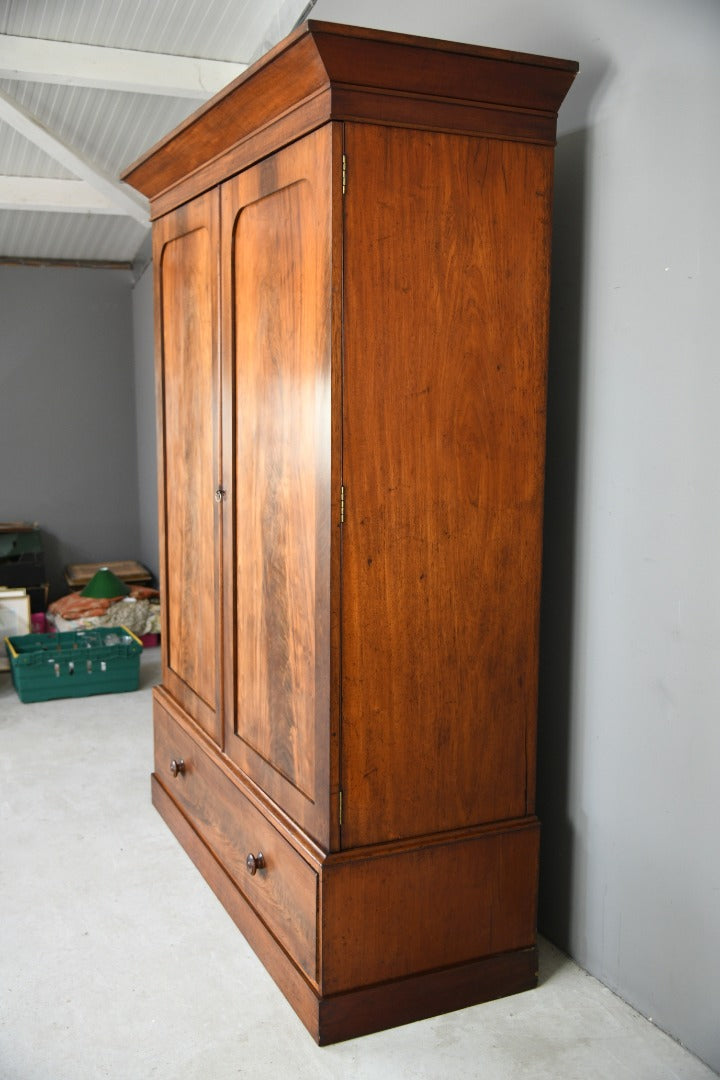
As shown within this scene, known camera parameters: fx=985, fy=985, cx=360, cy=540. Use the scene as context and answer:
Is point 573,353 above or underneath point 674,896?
above

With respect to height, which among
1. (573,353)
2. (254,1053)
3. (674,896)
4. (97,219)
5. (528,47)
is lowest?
(254,1053)

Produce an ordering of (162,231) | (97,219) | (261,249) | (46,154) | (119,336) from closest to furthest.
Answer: (261,249)
(162,231)
(46,154)
(97,219)
(119,336)

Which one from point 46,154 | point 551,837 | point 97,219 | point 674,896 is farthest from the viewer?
point 97,219

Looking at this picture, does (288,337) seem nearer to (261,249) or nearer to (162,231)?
(261,249)

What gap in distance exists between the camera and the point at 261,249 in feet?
8.04

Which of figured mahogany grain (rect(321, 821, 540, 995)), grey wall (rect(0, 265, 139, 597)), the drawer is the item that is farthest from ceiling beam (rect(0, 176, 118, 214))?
figured mahogany grain (rect(321, 821, 540, 995))

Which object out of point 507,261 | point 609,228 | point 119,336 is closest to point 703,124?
point 609,228

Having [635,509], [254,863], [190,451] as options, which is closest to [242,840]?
[254,863]

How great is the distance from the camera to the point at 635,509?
2287mm

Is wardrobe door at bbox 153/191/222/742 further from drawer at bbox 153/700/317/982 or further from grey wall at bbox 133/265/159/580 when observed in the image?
grey wall at bbox 133/265/159/580

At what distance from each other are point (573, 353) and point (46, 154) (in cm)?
439

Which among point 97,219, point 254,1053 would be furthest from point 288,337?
point 97,219

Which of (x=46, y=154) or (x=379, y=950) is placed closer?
(x=379, y=950)

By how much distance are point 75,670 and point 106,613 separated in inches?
42.4
